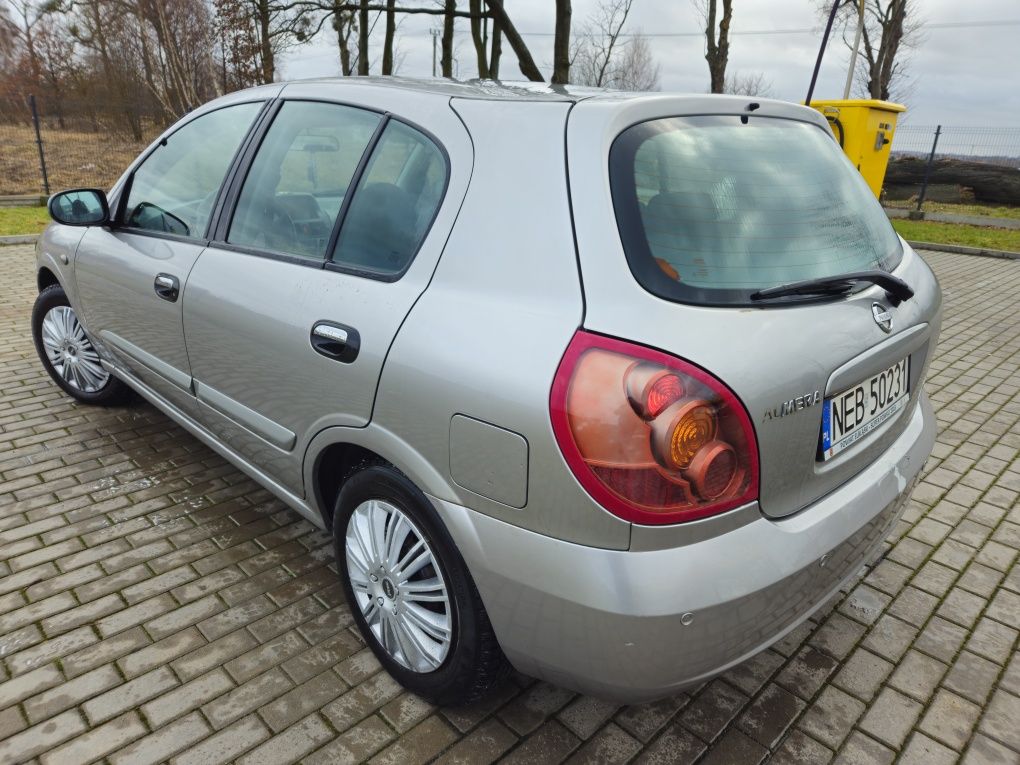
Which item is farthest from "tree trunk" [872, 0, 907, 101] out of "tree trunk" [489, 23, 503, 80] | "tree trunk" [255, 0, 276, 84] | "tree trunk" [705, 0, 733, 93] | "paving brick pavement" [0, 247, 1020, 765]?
"paving brick pavement" [0, 247, 1020, 765]

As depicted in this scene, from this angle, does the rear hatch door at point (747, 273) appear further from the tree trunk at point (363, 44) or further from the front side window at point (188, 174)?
the tree trunk at point (363, 44)

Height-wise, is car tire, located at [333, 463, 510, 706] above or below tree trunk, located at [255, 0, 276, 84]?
below

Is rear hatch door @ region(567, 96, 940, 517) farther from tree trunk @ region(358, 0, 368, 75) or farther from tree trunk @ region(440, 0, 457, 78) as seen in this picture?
tree trunk @ region(358, 0, 368, 75)

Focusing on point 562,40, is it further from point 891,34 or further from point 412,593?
point 891,34

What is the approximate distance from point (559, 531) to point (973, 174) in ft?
65.1

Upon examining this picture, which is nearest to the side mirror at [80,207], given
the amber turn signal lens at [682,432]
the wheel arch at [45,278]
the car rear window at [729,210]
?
the wheel arch at [45,278]

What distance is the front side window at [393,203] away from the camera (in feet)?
6.53

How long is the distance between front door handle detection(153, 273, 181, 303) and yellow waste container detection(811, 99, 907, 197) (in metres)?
9.25

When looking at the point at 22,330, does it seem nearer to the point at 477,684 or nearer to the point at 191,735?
the point at 191,735

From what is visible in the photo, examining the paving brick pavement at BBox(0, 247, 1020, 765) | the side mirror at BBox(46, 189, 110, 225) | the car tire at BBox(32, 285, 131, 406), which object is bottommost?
the paving brick pavement at BBox(0, 247, 1020, 765)

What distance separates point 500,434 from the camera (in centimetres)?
161

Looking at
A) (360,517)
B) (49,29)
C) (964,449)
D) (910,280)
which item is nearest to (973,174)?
(964,449)

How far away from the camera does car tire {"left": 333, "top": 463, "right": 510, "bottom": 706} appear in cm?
187

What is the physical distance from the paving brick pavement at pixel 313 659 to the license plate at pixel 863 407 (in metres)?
0.89
